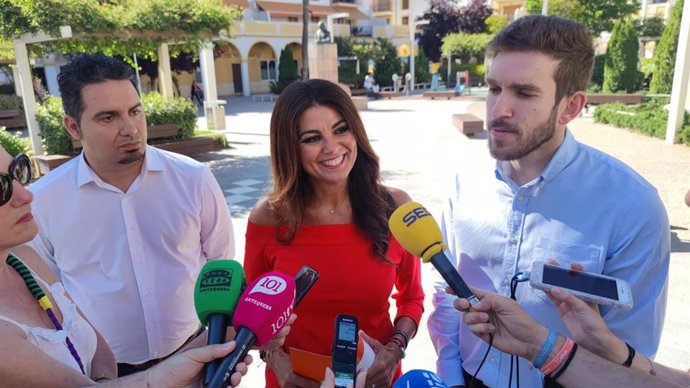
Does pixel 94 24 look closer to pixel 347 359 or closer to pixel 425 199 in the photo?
pixel 425 199

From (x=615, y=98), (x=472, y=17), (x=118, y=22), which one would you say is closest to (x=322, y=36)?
(x=615, y=98)

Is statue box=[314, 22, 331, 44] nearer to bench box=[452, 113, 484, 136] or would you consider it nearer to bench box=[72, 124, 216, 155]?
bench box=[452, 113, 484, 136]

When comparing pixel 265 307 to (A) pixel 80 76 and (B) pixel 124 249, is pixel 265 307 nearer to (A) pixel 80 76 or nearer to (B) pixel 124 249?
(B) pixel 124 249

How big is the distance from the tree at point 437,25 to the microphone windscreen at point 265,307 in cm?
4332

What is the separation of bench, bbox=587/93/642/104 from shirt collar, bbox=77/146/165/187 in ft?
62.8

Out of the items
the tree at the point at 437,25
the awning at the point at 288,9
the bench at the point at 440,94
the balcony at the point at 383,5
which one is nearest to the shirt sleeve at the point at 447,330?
the bench at the point at 440,94

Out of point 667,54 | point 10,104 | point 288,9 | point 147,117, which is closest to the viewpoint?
point 147,117

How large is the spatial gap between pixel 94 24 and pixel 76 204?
7.37 m

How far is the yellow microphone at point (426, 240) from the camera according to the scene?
4.70 ft

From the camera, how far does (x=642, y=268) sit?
62.6 inches

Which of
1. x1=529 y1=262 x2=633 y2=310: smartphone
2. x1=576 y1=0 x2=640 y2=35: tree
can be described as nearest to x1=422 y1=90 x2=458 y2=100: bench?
x1=576 y1=0 x2=640 y2=35: tree

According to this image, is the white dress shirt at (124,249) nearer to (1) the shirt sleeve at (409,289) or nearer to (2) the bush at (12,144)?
(1) the shirt sleeve at (409,289)

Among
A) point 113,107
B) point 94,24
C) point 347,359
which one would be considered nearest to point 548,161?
point 347,359

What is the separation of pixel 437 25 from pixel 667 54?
27919 mm
